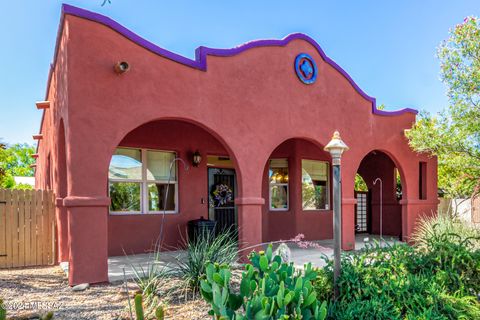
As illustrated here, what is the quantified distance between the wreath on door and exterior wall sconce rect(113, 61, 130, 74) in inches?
182

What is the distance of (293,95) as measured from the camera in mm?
8227

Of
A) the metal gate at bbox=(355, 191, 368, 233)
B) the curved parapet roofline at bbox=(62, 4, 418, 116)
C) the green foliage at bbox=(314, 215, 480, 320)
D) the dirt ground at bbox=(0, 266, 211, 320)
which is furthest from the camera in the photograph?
the metal gate at bbox=(355, 191, 368, 233)

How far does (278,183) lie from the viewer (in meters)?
10.6

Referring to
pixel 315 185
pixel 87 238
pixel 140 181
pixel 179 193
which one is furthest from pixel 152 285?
pixel 315 185

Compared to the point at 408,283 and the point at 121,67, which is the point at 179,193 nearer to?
the point at 121,67

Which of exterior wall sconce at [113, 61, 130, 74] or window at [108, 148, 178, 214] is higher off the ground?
exterior wall sconce at [113, 61, 130, 74]

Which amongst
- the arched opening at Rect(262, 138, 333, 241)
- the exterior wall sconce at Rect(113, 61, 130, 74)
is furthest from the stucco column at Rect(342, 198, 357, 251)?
the exterior wall sconce at Rect(113, 61, 130, 74)

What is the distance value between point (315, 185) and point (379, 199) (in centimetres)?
356

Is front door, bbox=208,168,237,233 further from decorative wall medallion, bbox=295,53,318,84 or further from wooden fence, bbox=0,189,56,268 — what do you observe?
wooden fence, bbox=0,189,56,268

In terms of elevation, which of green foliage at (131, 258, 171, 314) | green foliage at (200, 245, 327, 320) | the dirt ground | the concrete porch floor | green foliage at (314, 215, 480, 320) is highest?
green foliage at (200, 245, 327, 320)

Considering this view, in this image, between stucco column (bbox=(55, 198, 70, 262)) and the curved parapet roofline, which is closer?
the curved parapet roofline

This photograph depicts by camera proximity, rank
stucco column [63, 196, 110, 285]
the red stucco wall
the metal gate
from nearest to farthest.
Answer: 1. stucco column [63, 196, 110, 285]
2. the red stucco wall
3. the metal gate

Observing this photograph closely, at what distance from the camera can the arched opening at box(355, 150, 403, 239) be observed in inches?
510

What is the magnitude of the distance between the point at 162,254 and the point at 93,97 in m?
4.01
